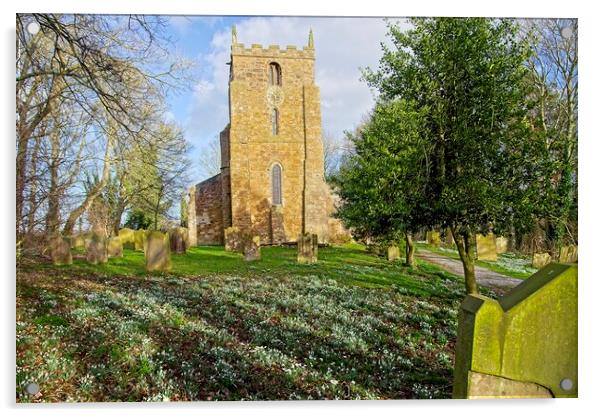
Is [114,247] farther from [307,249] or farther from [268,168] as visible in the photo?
[268,168]

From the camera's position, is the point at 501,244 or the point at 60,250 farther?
the point at 501,244

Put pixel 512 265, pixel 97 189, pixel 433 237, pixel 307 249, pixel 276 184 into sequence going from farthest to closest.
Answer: pixel 276 184 → pixel 307 249 → pixel 433 237 → pixel 512 265 → pixel 97 189

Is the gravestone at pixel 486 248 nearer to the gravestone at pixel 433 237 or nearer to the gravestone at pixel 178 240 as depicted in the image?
the gravestone at pixel 433 237

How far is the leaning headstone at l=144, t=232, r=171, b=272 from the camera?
4.61 m

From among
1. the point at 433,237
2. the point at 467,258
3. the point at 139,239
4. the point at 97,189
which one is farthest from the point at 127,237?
the point at 467,258

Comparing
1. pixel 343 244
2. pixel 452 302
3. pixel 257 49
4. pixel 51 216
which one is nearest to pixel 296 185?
pixel 343 244

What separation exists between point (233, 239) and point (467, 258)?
278cm

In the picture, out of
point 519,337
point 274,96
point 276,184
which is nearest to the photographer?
point 519,337

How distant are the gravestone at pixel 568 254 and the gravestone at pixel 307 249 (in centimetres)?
254

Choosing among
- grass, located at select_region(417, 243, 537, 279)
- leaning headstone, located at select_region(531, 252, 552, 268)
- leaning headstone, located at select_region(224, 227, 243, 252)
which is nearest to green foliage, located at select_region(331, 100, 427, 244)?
grass, located at select_region(417, 243, 537, 279)

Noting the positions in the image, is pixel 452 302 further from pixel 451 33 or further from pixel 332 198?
pixel 451 33

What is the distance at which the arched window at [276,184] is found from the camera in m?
5.89

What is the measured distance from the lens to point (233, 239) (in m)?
5.36

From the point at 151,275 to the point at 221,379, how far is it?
61.6 inches
